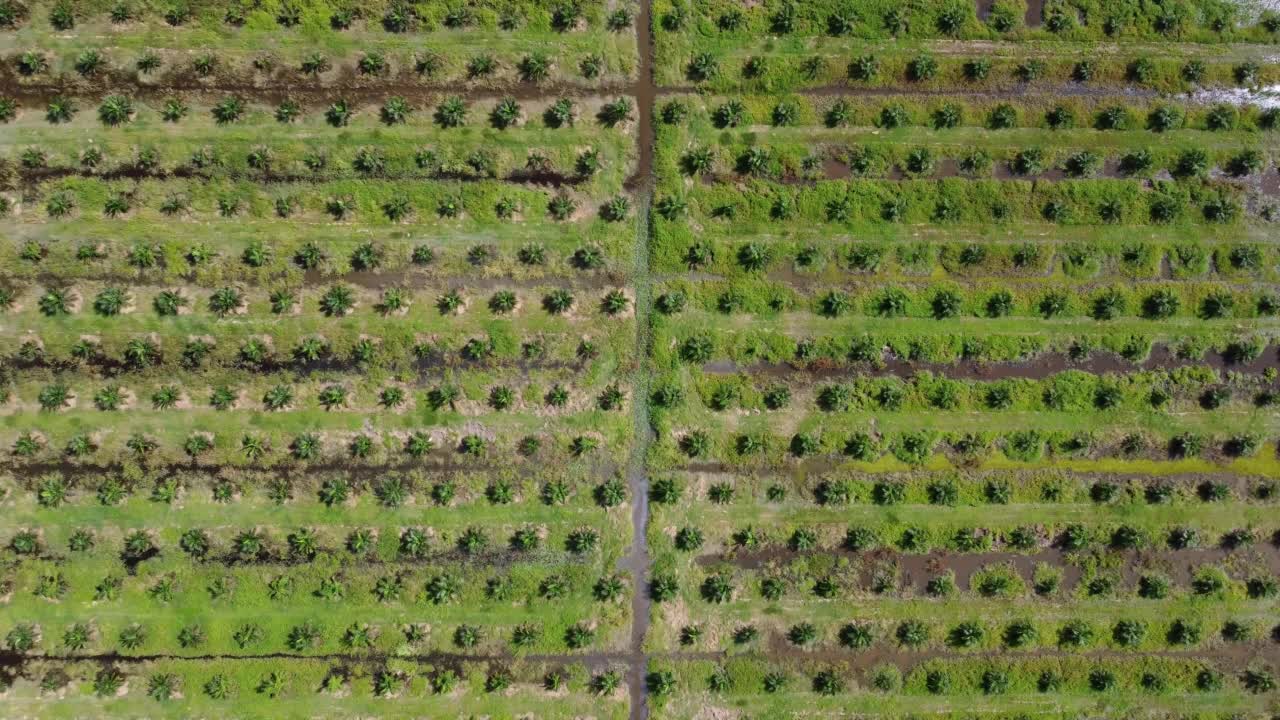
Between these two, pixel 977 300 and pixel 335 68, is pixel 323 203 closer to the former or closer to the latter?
pixel 335 68

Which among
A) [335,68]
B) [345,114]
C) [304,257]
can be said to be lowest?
[304,257]

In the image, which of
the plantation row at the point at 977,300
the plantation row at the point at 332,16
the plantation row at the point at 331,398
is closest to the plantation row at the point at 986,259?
the plantation row at the point at 977,300

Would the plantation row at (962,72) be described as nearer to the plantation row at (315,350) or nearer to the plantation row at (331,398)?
the plantation row at (315,350)

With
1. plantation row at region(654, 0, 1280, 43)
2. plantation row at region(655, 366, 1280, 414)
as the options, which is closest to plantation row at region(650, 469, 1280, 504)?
plantation row at region(655, 366, 1280, 414)

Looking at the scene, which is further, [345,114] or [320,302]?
[345,114]

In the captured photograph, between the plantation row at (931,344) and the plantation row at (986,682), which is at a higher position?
the plantation row at (931,344)

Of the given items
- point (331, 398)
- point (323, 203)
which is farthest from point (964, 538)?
point (323, 203)

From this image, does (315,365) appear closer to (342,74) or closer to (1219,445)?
(342,74)
